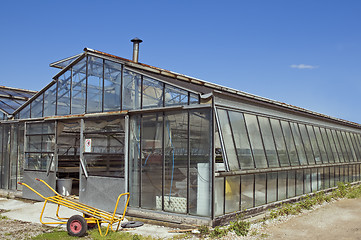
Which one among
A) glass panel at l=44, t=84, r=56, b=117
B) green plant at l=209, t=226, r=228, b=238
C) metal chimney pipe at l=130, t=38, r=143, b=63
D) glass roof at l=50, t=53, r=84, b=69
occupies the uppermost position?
metal chimney pipe at l=130, t=38, r=143, b=63

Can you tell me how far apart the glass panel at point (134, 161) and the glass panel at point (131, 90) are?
0.45m

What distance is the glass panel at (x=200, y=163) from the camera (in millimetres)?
9742

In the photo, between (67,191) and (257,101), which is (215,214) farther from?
(67,191)

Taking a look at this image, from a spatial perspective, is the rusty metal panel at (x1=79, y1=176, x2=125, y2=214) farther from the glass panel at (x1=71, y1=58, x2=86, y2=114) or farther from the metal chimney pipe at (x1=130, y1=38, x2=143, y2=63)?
the metal chimney pipe at (x1=130, y1=38, x2=143, y2=63)

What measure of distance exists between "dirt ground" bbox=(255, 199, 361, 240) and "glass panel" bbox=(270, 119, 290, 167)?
1.91m

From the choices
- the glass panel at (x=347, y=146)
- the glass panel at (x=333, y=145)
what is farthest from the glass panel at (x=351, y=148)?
the glass panel at (x=333, y=145)

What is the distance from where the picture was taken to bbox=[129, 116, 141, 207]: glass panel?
438 inches

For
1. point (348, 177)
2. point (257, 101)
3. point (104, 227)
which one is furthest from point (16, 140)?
point (348, 177)

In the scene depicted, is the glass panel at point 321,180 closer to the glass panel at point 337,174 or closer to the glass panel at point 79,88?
the glass panel at point 337,174

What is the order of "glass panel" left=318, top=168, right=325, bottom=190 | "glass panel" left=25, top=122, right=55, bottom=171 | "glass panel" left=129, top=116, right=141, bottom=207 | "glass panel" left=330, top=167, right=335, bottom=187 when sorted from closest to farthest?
1. "glass panel" left=129, top=116, right=141, bottom=207
2. "glass panel" left=25, top=122, right=55, bottom=171
3. "glass panel" left=318, top=168, right=325, bottom=190
4. "glass panel" left=330, top=167, right=335, bottom=187

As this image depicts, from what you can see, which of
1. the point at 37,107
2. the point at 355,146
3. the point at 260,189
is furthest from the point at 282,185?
the point at 355,146

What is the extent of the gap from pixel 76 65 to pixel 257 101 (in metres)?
6.36

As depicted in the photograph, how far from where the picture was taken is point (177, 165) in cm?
1029

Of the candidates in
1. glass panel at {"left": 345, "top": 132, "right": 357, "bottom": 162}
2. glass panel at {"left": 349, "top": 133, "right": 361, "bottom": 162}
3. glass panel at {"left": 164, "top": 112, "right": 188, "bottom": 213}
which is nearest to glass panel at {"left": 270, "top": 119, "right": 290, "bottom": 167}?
glass panel at {"left": 164, "top": 112, "right": 188, "bottom": 213}
